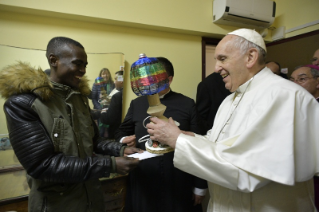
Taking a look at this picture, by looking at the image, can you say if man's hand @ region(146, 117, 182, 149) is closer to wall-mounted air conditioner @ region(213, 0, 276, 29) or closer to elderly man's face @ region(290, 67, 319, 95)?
elderly man's face @ region(290, 67, 319, 95)

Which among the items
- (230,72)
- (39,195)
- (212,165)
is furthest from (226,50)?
(39,195)

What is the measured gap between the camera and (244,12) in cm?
259

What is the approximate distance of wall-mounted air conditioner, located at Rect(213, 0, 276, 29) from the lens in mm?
2482

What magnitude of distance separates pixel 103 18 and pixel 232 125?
182 centimetres

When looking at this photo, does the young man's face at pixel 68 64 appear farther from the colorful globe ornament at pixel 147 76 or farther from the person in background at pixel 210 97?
the person in background at pixel 210 97

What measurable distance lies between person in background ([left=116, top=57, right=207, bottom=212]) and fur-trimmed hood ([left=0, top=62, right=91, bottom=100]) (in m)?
0.78

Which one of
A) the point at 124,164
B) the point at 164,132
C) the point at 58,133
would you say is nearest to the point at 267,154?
the point at 164,132

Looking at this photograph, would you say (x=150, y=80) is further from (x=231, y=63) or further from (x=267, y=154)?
(x=267, y=154)

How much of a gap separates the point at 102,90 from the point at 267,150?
1796 millimetres

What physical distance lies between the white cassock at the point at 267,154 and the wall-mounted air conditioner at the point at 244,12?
1.87 m

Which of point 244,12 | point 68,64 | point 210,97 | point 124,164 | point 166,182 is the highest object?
point 244,12

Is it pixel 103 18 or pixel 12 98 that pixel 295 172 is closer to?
pixel 12 98

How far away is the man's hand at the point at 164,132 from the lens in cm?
103

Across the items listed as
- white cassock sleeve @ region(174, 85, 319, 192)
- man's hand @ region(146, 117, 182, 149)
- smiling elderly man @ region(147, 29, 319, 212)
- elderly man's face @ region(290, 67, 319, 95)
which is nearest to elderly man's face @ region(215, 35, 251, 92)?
smiling elderly man @ region(147, 29, 319, 212)
